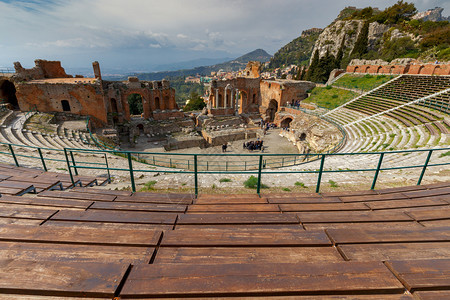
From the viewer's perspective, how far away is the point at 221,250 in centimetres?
220

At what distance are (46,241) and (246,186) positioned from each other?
17.0 ft

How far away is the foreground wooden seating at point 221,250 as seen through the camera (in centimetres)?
164

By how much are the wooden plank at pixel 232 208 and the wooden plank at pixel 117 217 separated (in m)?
0.47

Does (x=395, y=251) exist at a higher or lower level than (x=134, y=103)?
higher

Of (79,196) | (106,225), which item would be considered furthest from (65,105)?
(106,225)

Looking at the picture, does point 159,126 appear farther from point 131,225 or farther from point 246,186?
point 131,225

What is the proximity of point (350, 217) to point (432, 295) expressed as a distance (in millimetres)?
1614

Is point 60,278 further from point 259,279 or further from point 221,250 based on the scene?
point 259,279

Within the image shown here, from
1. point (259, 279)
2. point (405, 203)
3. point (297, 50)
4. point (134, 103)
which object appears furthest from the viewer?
point (297, 50)

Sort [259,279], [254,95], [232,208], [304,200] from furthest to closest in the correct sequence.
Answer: [254,95] → [304,200] → [232,208] → [259,279]

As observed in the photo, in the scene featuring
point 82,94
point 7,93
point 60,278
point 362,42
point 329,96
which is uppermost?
point 362,42

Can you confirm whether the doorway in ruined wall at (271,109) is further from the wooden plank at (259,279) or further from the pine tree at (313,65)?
the wooden plank at (259,279)

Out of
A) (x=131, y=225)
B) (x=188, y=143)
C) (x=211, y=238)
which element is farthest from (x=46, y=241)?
(x=188, y=143)

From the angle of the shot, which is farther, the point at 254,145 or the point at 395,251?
the point at 254,145
